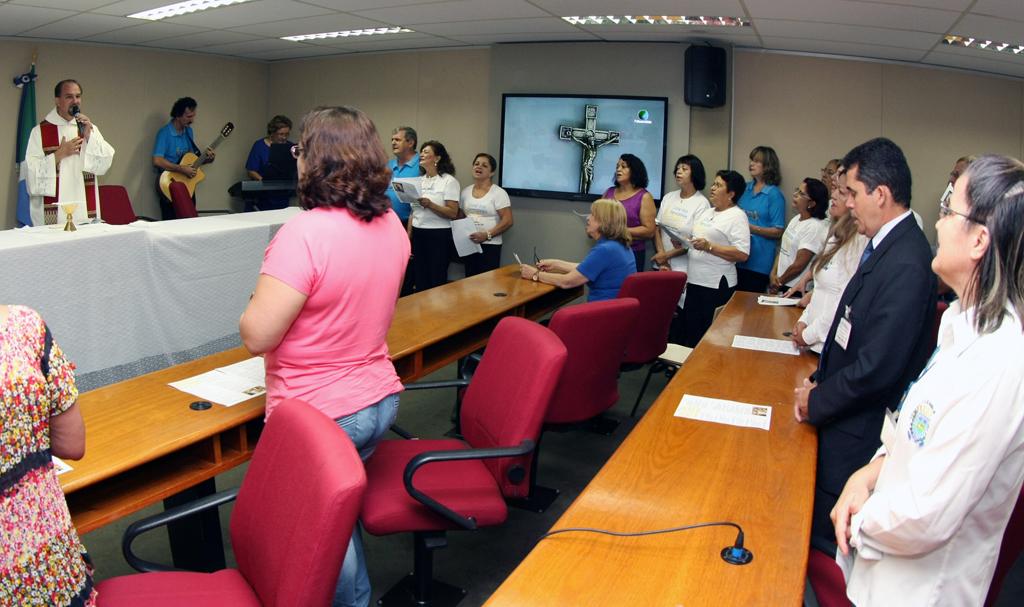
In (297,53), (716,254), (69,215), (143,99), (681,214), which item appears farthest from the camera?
(297,53)

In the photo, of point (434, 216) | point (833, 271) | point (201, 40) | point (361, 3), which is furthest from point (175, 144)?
point (833, 271)

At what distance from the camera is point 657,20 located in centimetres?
550

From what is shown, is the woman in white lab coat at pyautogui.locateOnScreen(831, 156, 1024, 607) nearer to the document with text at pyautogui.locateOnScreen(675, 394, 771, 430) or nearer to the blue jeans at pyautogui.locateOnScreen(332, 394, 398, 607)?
the document with text at pyautogui.locateOnScreen(675, 394, 771, 430)

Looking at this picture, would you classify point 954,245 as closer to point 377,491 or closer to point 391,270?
point 391,270

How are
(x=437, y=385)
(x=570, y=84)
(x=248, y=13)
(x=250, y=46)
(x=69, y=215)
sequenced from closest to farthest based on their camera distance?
(x=437, y=385)
(x=69, y=215)
(x=248, y=13)
(x=570, y=84)
(x=250, y=46)

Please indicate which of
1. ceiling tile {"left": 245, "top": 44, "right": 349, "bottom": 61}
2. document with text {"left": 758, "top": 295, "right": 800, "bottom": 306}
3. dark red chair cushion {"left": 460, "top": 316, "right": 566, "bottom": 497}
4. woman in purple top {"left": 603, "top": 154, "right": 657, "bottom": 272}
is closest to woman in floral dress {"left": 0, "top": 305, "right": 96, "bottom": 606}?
dark red chair cushion {"left": 460, "top": 316, "right": 566, "bottom": 497}

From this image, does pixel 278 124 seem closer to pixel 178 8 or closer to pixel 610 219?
pixel 178 8

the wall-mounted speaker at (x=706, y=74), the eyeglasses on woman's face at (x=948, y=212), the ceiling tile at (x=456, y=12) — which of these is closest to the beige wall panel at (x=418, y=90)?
the ceiling tile at (x=456, y=12)

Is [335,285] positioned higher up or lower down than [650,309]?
higher up

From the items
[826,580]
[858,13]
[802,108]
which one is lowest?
[826,580]

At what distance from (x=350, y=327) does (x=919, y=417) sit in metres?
1.33

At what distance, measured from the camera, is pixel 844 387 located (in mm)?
2146

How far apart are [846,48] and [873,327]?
14.4 ft

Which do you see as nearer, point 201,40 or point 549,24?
point 549,24
